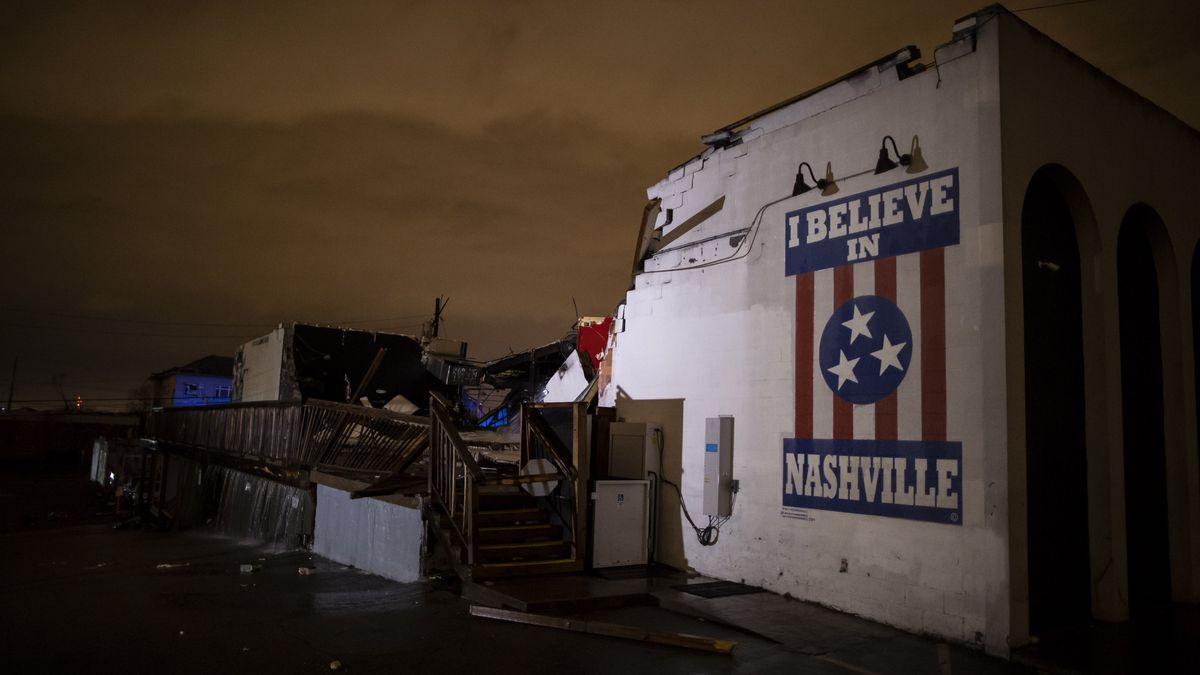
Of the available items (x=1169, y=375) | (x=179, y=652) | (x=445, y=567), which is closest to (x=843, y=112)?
(x=1169, y=375)

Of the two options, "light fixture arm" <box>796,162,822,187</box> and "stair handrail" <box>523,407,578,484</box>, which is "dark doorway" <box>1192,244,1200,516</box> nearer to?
"light fixture arm" <box>796,162,822,187</box>

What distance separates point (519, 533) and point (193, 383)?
64031 mm

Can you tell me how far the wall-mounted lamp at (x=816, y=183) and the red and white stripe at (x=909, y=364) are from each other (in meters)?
0.93

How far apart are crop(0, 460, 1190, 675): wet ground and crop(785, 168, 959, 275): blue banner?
377 centimetres

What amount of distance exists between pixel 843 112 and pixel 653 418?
4700 millimetres

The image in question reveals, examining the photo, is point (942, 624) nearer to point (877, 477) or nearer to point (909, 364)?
point (877, 477)

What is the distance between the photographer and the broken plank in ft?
21.0

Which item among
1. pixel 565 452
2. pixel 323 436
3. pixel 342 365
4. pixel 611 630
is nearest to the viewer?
pixel 611 630

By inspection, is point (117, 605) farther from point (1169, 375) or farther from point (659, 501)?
point (1169, 375)

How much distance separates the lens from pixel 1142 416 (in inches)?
340

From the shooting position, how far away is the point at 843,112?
8.38 meters

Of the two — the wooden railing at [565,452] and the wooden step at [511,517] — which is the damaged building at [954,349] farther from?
the wooden step at [511,517]

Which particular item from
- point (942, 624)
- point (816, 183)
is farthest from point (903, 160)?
point (942, 624)

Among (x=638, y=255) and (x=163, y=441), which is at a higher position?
(x=638, y=255)
